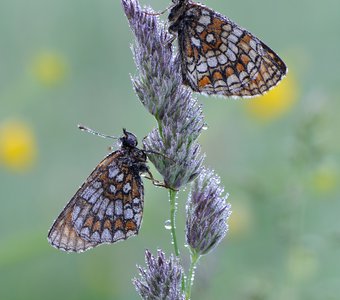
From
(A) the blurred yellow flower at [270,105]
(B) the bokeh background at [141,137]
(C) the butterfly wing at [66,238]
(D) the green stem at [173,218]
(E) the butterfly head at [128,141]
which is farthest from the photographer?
(A) the blurred yellow flower at [270,105]

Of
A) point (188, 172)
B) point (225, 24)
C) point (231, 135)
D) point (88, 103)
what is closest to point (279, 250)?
point (231, 135)

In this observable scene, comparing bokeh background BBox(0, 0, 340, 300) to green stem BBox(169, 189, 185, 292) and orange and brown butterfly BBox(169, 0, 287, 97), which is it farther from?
green stem BBox(169, 189, 185, 292)

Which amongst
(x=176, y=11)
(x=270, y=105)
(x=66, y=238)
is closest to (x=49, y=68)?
(x=270, y=105)

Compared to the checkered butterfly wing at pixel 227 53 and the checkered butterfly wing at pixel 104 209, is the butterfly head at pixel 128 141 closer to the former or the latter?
the checkered butterfly wing at pixel 104 209
